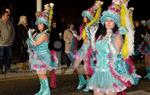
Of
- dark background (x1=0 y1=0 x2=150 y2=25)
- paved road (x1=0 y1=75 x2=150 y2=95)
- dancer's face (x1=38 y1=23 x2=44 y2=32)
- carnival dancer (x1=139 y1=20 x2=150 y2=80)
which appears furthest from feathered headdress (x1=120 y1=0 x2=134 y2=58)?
dark background (x1=0 y1=0 x2=150 y2=25)

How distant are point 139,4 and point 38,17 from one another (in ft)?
51.8

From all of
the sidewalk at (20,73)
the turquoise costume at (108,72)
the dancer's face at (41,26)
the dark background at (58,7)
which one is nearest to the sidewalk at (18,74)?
the sidewalk at (20,73)

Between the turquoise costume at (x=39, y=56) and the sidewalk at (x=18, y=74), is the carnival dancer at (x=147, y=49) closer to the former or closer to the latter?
the sidewalk at (x=18, y=74)

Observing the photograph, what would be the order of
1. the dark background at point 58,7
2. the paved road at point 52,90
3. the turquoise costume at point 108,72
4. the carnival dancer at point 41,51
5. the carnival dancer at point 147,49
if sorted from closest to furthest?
the turquoise costume at point 108,72 → the carnival dancer at point 41,51 → the paved road at point 52,90 → the carnival dancer at point 147,49 → the dark background at point 58,7

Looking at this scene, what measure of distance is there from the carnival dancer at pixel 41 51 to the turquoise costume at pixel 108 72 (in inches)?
108

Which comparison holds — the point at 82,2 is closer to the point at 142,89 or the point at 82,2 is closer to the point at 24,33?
the point at 24,33

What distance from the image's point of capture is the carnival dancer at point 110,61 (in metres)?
6.96

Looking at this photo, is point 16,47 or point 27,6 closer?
point 16,47

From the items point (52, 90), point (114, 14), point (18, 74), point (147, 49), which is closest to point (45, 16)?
point (52, 90)

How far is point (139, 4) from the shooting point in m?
24.9

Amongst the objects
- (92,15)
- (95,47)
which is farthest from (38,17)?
(95,47)

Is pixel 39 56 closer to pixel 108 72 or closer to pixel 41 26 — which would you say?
pixel 41 26

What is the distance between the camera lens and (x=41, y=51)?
9.80m

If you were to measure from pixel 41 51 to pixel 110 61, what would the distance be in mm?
3043
